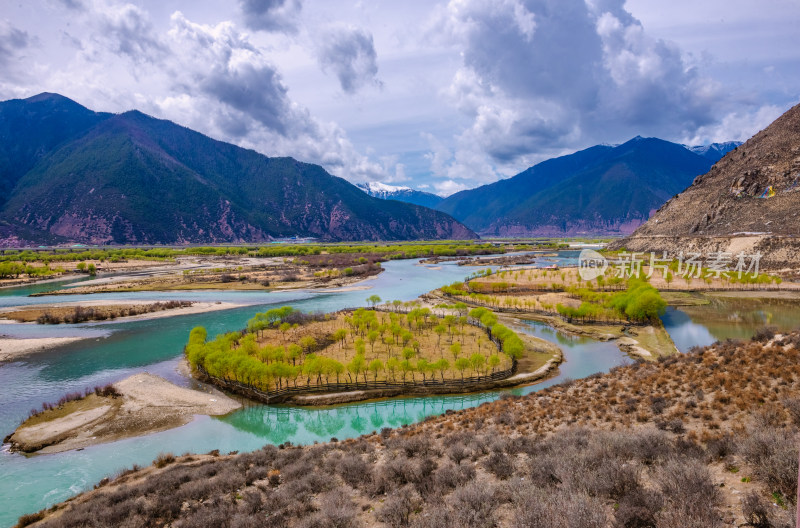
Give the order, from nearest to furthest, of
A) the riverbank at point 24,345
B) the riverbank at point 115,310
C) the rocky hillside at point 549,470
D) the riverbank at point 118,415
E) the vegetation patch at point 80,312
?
the rocky hillside at point 549,470 < the riverbank at point 118,415 < the riverbank at point 24,345 < the vegetation patch at point 80,312 < the riverbank at point 115,310

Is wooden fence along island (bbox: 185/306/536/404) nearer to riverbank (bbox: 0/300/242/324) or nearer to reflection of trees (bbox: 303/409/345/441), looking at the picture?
reflection of trees (bbox: 303/409/345/441)

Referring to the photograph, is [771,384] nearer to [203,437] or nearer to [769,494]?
[769,494]

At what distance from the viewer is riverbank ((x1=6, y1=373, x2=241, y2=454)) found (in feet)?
75.6

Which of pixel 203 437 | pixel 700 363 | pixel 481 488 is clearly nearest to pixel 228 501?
pixel 481 488

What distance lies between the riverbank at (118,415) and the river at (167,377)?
0.98 meters

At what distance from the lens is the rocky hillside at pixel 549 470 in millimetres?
8461

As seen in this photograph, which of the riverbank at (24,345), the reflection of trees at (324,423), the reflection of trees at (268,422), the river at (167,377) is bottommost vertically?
the reflection of trees at (324,423)

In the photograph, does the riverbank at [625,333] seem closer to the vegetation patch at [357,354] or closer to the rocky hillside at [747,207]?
the vegetation patch at [357,354]

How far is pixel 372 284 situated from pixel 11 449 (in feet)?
230

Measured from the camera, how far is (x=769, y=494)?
328 inches

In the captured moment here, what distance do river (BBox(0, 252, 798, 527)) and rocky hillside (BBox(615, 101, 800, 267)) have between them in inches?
2264

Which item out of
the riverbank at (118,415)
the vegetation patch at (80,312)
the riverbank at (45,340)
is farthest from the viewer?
the vegetation patch at (80,312)

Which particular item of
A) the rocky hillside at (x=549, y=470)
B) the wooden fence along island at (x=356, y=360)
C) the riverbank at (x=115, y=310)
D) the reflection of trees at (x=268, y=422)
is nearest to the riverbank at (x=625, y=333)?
the wooden fence along island at (x=356, y=360)

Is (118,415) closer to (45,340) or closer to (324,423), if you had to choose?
(324,423)
